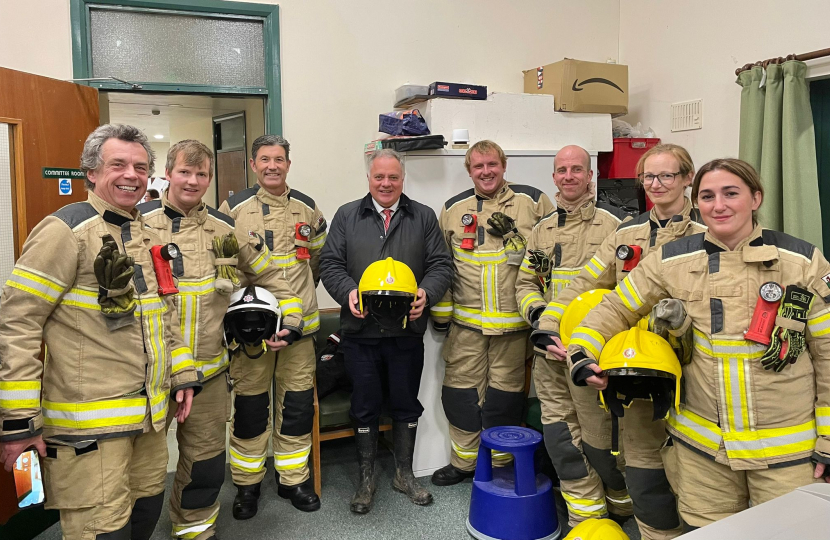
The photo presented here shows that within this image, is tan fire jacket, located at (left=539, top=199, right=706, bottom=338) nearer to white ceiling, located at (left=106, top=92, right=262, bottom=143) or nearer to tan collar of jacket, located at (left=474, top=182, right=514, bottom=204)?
tan collar of jacket, located at (left=474, top=182, right=514, bottom=204)

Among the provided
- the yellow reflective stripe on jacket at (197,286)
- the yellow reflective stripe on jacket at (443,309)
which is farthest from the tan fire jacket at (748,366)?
the yellow reflective stripe on jacket at (197,286)

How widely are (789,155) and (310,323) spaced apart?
2806 mm

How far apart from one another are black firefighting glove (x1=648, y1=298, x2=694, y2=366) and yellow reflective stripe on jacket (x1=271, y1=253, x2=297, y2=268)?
1831 mm

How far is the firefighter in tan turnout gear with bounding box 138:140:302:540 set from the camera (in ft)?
8.03

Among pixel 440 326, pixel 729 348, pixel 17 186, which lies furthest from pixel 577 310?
pixel 17 186

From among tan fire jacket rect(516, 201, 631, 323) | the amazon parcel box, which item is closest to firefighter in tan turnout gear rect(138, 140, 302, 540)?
tan fire jacket rect(516, 201, 631, 323)

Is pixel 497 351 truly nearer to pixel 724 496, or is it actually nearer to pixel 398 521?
pixel 398 521

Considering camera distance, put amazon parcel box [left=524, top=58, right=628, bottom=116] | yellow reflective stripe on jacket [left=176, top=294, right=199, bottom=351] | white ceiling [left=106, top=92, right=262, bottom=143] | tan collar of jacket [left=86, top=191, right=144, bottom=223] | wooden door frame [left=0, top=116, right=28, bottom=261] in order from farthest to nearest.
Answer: white ceiling [left=106, top=92, right=262, bottom=143] → amazon parcel box [left=524, top=58, right=628, bottom=116] → wooden door frame [left=0, top=116, right=28, bottom=261] → yellow reflective stripe on jacket [left=176, top=294, right=199, bottom=351] → tan collar of jacket [left=86, top=191, right=144, bottom=223]

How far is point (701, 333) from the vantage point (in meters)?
1.90

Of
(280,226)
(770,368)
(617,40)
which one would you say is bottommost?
(770,368)

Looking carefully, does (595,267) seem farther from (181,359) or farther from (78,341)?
(78,341)

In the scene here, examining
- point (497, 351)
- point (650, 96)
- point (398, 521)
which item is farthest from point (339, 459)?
point (650, 96)

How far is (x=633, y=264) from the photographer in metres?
2.37

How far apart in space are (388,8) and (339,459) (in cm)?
314
